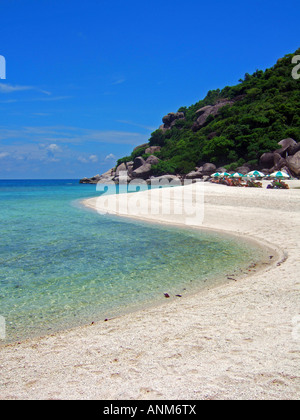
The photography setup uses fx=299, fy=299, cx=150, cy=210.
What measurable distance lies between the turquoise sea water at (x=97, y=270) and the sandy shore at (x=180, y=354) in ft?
2.20

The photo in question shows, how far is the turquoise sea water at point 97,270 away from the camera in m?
5.47

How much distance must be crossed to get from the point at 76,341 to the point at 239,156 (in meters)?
59.7

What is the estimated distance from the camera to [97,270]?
26.0 feet

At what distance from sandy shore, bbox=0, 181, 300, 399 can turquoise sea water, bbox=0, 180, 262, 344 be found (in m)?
0.67

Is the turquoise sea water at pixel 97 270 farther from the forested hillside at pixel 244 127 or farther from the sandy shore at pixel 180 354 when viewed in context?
the forested hillside at pixel 244 127

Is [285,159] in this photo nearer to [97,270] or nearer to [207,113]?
[97,270]

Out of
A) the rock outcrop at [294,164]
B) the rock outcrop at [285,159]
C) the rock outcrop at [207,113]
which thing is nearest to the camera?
the rock outcrop at [294,164]

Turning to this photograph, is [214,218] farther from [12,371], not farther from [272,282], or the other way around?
[12,371]

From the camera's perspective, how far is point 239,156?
59.5m

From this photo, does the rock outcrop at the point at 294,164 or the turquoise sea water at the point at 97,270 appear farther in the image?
the rock outcrop at the point at 294,164

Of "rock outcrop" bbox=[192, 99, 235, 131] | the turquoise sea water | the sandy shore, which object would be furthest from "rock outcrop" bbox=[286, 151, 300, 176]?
"rock outcrop" bbox=[192, 99, 235, 131]

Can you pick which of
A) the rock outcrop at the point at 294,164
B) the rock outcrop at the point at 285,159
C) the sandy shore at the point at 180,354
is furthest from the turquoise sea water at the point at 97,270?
the rock outcrop at the point at 285,159

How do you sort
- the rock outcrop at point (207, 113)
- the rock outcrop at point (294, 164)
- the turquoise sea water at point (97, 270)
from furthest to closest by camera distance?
the rock outcrop at point (207, 113), the rock outcrop at point (294, 164), the turquoise sea water at point (97, 270)

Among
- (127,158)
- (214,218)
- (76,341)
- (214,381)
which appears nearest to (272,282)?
(214,381)
